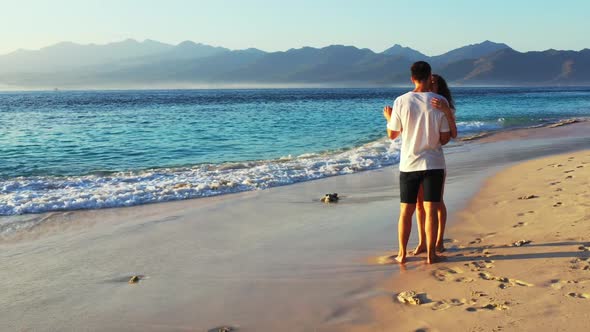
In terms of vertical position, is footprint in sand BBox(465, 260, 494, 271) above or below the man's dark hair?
below

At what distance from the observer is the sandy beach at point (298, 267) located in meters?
3.85

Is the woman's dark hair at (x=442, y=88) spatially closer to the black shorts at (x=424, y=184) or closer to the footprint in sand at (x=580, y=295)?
the black shorts at (x=424, y=184)

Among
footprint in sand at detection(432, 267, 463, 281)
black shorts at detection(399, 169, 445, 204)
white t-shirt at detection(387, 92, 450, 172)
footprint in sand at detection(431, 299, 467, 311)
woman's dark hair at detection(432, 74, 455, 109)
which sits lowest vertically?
footprint in sand at detection(432, 267, 463, 281)

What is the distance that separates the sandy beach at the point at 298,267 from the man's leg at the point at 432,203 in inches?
8.1

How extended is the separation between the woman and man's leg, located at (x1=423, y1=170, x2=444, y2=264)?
0.17 metres

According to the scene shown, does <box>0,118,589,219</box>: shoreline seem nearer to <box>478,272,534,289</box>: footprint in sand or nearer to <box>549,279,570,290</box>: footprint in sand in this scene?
<box>478,272,534,289</box>: footprint in sand

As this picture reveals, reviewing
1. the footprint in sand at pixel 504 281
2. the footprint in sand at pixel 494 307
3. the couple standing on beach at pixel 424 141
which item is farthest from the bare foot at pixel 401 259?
the footprint in sand at pixel 494 307

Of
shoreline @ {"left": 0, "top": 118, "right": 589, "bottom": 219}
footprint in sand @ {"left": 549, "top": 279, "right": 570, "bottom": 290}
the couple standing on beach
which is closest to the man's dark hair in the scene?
the couple standing on beach

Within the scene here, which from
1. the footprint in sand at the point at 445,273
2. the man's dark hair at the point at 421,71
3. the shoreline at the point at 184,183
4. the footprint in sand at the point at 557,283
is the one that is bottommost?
the shoreline at the point at 184,183

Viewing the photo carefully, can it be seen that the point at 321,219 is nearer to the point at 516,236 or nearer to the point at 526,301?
the point at 516,236

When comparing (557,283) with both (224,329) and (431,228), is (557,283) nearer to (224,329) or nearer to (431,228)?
(431,228)

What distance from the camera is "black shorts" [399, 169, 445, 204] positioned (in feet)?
16.2

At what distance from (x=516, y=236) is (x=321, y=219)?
7.93 ft

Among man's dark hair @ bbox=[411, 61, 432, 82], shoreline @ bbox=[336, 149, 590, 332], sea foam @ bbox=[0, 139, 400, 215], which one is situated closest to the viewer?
shoreline @ bbox=[336, 149, 590, 332]
